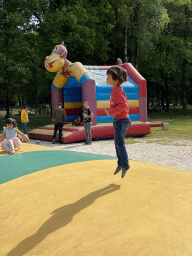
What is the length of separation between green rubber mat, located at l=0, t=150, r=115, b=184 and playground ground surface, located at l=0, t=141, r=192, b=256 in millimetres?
88

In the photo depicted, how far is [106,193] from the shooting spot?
2957mm

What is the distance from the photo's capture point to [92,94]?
35.2 ft

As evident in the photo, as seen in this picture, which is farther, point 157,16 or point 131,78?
point 157,16

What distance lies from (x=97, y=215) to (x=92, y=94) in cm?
859

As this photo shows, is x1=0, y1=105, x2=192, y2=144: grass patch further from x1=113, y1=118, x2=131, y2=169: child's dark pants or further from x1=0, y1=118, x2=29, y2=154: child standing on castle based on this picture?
x1=113, y1=118, x2=131, y2=169: child's dark pants

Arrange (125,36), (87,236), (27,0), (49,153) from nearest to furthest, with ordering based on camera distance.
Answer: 1. (87,236)
2. (49,153)
3. (27,0)
4. (125,36)

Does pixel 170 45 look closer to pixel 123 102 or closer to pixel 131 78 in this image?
pixel 131 78

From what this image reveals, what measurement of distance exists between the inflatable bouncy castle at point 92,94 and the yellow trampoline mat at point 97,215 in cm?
730

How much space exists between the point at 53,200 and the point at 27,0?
21.3m

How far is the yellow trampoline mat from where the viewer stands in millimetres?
1979

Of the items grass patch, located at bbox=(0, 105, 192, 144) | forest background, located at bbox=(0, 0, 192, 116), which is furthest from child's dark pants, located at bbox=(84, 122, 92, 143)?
forest background, located at bbox=(0, 0, 192, 116)

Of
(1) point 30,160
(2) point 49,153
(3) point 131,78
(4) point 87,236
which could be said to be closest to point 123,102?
(4) point 87,236

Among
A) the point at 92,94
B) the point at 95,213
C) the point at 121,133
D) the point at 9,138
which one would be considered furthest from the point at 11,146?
the point at 92,94

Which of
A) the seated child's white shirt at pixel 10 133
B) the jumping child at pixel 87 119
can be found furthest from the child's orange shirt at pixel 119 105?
the jumping child at pixel 87 119
